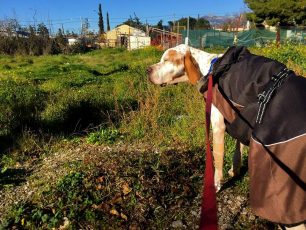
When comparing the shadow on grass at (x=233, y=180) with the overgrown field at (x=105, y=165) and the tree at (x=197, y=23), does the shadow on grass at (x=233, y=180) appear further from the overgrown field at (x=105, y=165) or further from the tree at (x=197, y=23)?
the tree at (x=197, y=23)

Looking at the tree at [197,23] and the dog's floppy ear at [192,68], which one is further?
the tree at [197,23]

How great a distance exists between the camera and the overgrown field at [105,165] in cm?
324

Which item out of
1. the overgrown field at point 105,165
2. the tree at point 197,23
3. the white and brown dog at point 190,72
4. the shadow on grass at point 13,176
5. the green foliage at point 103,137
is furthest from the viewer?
the tree at point 197,23

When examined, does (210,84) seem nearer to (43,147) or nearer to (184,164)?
(184,164)

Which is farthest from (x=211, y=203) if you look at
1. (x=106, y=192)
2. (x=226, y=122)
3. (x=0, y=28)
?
(x=0, y=28)

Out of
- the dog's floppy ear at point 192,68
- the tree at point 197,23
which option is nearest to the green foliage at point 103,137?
the dog's floppy ear at point 192,68

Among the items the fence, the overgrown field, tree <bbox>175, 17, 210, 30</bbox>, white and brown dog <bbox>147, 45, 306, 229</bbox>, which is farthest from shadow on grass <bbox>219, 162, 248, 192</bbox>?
tree <bbox>175, 17, 210, 30</bbox>

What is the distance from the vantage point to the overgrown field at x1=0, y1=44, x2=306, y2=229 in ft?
10.6

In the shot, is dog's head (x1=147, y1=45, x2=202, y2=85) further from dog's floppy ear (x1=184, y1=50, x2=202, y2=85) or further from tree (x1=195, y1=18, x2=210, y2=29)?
tree (x1=195, y1=18, x2=210, y2=29)

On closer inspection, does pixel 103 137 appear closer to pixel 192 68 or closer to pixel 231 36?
pixel 192 68

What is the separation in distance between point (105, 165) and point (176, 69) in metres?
1.18

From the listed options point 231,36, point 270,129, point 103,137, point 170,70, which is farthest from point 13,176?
point 231,36

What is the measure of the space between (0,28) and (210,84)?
29242 millimetres

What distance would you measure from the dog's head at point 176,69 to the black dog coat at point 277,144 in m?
0.85
